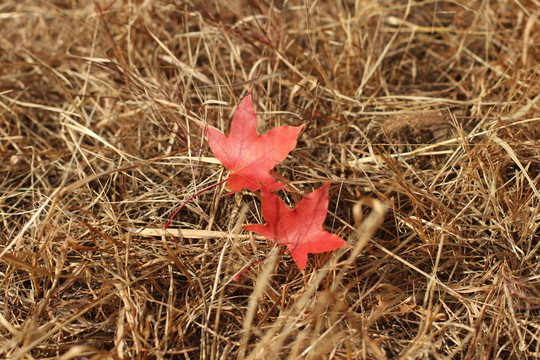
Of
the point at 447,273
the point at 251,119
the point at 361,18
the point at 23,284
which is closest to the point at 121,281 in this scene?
the point at 23,284

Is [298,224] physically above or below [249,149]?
below

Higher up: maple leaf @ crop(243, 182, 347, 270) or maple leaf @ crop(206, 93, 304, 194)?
maple leaf @ crop(206, 93, 304, 194)

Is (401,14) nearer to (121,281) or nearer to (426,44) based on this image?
(426,44)

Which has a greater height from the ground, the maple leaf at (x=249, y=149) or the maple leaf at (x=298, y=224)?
the maple leaf at (x=249, y=149)

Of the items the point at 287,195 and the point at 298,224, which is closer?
the point at 298,224
